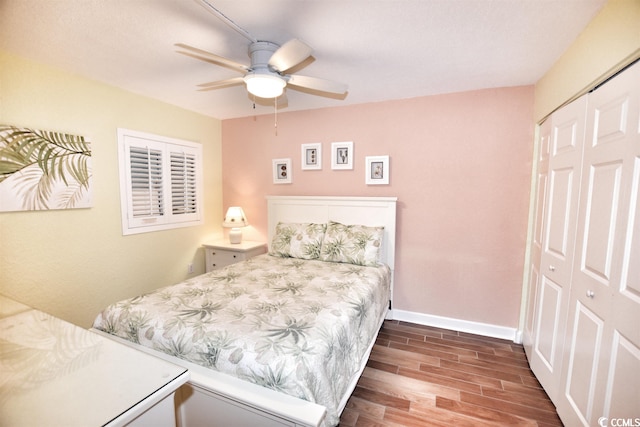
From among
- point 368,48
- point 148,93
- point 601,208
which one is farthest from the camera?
point 148,93

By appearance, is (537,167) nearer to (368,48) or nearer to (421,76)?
(421,76)

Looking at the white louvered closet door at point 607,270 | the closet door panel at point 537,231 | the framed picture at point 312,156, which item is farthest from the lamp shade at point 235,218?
the white louvered closet door at point 607,270

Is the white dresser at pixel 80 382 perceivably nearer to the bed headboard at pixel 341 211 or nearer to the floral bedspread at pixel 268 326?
the floral bedspread at pixel 268 326

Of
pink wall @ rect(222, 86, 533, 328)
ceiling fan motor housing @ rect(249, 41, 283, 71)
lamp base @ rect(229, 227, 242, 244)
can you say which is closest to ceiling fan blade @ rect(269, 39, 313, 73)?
ceiling fan motor housing @ rect(249, 41, 283, 71)

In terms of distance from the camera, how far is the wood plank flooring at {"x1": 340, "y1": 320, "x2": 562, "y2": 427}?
174 cm

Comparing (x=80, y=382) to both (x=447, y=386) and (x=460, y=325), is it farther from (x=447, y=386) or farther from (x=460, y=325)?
(x=460, y=325)

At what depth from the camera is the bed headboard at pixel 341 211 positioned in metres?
2.98

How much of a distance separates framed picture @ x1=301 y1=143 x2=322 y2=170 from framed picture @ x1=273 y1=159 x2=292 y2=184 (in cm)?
22

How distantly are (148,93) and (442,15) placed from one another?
2.80 m

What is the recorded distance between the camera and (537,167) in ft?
7.93

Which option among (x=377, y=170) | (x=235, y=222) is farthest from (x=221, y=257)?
(x=377, y=170)

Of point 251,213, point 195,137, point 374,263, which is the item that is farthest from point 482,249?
point 195,137

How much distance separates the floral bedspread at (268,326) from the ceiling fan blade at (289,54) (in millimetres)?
1505

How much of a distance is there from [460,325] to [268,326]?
226 centimetres
